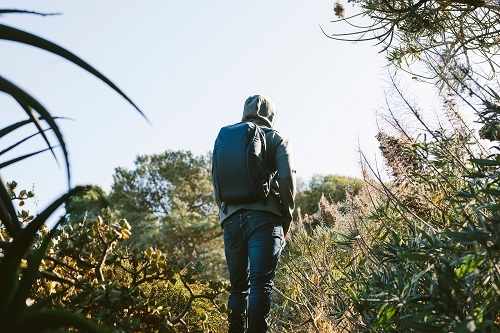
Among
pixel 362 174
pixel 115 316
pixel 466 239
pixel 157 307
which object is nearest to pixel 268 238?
pixel 362 174

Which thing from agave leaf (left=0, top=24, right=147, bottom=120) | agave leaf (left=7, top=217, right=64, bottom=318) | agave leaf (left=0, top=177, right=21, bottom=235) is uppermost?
agave leaf (left=0, top=24, right=147, bottom=120)

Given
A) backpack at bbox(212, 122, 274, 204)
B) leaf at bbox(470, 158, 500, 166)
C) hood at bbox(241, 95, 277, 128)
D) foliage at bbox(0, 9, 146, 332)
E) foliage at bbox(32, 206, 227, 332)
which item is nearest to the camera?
foliage at bbox(0, 9, 146, 332)

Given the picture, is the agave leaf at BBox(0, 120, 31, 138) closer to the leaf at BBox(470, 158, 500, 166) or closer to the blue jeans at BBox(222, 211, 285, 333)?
the leaf at BBox(470, 158, 500, 166)

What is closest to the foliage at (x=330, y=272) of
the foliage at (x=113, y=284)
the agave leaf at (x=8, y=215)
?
the foliage at (x=113, y=284)

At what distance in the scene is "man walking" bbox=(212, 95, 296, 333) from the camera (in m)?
2.68


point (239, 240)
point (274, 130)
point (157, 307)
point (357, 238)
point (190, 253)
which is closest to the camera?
point (157, 307)

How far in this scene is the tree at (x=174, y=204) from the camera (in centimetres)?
1878

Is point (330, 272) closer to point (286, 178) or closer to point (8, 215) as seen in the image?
point (286, 178)

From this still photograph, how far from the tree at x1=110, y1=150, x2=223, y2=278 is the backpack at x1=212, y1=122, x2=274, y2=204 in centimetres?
1550

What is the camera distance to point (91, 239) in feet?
6.57

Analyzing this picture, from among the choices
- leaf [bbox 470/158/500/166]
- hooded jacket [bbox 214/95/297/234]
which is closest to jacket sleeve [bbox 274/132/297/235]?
hooded jacket [bbox 214/95/297/234]

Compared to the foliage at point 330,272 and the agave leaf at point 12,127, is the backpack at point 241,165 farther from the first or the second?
the agave leaf at point 12,127

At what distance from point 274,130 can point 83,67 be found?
2323 millimetres

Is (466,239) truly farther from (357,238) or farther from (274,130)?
(274,130)
